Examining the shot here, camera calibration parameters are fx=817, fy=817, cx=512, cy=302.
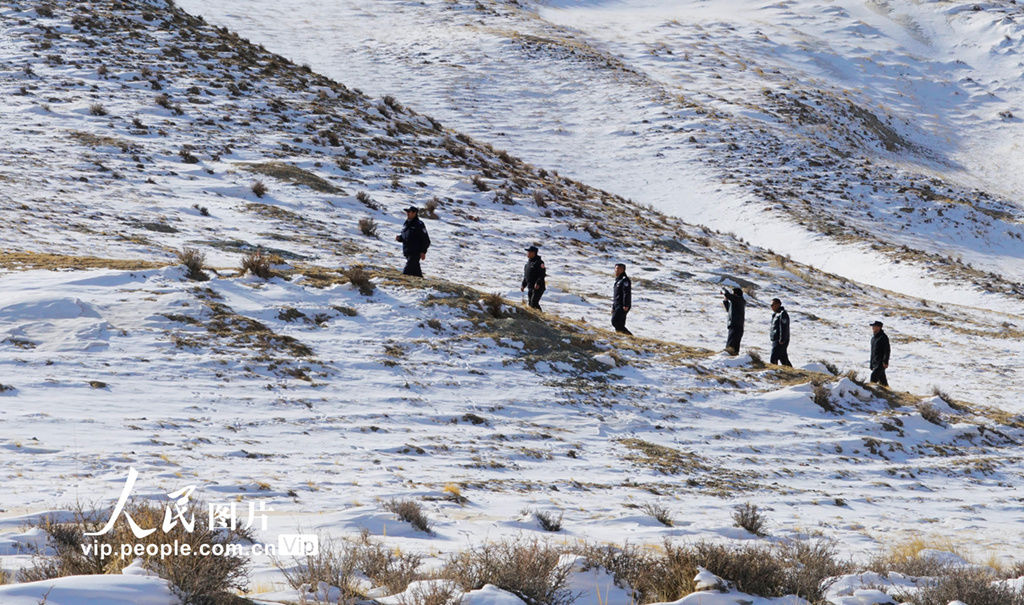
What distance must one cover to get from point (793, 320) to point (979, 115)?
42374 mm

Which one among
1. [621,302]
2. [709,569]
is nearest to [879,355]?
[621,302]

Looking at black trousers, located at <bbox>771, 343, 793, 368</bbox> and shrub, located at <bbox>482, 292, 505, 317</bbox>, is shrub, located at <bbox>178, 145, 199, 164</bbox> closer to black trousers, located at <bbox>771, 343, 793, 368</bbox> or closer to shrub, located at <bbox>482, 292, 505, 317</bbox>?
shrub, located at <bbox>482, 292, 505, 317</bbox>

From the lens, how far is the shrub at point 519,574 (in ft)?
14.5

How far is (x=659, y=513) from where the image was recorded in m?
7.17

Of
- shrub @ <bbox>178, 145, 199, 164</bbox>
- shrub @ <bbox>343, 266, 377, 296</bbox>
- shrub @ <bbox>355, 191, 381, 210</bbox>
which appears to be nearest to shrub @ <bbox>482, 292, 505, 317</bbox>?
shrub @ <bbox>343, 266, 377, 296</bbox>

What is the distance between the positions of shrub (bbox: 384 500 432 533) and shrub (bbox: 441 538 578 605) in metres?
1.31

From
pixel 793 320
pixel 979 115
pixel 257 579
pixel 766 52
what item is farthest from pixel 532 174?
pixel 979 115

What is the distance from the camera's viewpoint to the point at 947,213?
3750 centimetres

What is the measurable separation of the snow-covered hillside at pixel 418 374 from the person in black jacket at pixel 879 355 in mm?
559

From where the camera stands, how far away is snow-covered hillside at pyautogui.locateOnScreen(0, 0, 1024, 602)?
7.08m

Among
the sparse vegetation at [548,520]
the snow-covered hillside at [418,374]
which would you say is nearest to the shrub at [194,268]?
the snow-covered hillside at [418,374]

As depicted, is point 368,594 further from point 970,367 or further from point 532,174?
point 532,174

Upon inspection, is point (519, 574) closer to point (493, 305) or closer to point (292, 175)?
point (493, 305)

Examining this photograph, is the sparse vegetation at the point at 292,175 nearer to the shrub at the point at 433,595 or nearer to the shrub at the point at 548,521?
the shrub at the point at 548,521
